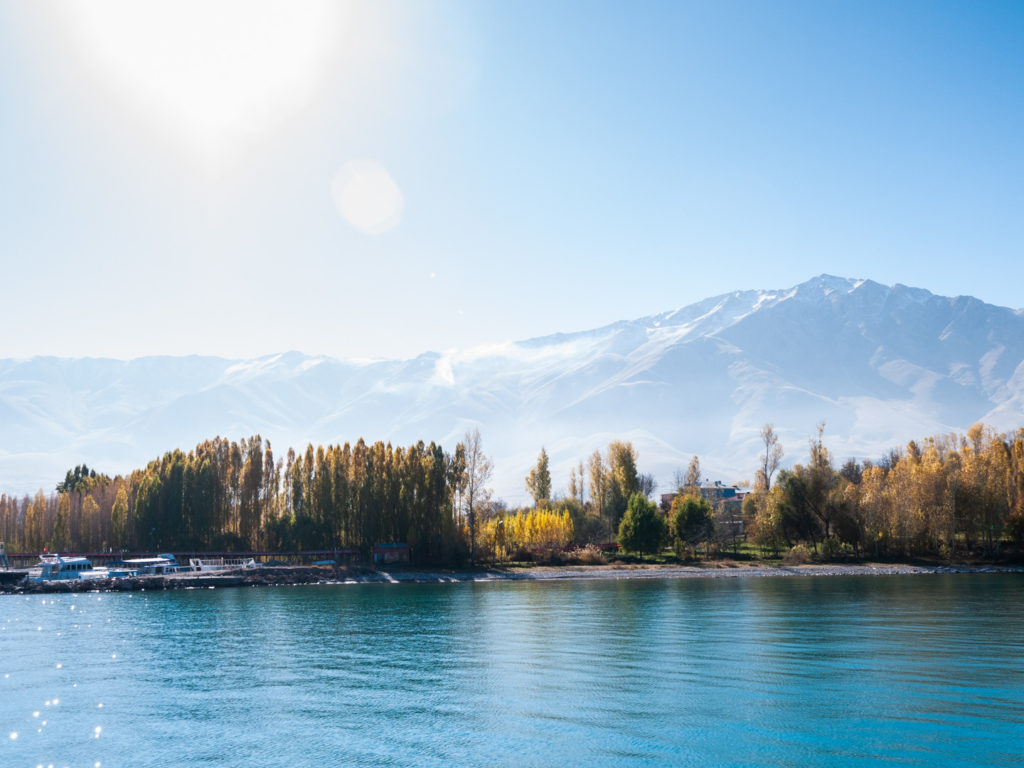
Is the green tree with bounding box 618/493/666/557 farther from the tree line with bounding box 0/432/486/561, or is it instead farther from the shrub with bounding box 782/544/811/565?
the tree line with bounding box 0/432/486/561

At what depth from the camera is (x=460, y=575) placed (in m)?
90.8

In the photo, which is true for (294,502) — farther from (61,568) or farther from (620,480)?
(620,480)

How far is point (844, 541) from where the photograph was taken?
9744 centimetres

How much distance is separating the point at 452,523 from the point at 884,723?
254ft

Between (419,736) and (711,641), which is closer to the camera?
(419,736)

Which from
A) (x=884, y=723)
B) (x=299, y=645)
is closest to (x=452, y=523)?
(x=299, y=645)

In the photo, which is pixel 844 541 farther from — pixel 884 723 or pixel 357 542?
pixel 884 723

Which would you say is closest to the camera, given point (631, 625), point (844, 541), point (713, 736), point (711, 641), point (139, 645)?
point (713, 736)

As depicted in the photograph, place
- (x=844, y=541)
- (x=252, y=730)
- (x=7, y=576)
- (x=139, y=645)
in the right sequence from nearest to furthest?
(x=252, y=730) → (x=139, y=645) → (x=7, y=576) → (x=844, y=541)

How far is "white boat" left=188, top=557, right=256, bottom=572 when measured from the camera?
95.4m

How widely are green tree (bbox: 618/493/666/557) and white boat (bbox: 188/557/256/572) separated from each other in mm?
47024

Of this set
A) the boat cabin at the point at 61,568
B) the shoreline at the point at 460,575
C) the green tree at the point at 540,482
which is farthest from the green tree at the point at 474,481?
the boat cabin at the point at 61,568

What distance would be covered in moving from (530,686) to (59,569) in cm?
8253

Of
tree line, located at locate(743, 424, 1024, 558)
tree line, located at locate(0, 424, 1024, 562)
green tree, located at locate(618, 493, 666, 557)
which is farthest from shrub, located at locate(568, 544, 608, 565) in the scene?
tree line, located at locate(743, 424, 1024, 558)
